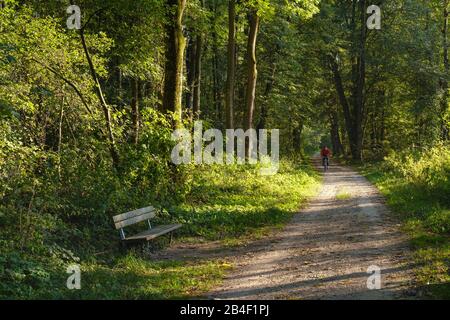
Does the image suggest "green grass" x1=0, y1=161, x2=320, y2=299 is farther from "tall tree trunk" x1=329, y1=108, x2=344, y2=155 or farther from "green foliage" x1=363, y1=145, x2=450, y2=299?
"tall tree trunk" x1=329, y1=108, x2=344, y2=155

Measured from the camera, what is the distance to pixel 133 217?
35.2ft

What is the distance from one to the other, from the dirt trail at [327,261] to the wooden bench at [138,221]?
1.94m

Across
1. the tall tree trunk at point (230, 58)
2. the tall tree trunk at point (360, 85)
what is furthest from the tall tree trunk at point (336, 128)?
the tall tree trunk at point (230, 58)

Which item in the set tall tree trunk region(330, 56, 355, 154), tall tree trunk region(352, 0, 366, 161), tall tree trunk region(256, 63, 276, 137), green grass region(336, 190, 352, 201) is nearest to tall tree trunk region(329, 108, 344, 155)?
tall tree trunk region(330, 56, 355, 154)

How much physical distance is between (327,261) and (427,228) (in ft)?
13.2

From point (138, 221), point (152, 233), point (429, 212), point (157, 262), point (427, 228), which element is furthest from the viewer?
point (429, 212)

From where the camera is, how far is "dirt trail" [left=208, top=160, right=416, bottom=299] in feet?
24.4

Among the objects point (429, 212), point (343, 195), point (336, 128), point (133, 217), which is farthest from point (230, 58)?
point (336, 128)

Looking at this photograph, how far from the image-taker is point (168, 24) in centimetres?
1509

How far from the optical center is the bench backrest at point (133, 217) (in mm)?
10002

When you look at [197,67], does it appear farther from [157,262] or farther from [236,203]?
[157,262]

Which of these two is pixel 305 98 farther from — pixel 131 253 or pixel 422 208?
pixel 131 253
